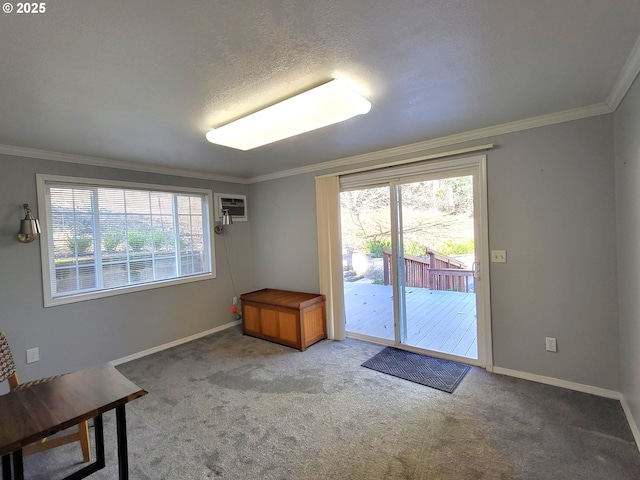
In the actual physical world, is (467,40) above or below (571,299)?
above

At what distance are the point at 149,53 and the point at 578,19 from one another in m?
1.94

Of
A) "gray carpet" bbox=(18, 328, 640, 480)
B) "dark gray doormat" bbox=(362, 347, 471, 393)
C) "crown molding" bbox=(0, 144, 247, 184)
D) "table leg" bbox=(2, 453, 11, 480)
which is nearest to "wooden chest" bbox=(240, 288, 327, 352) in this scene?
"gray carpet" bbox=(18, 328, 640, 480)

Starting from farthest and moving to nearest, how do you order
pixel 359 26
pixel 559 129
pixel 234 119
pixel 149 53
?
pixel 559 129 < pixel 234 119 < pixel 149 53 < pixel 359 26

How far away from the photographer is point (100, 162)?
3229 mm

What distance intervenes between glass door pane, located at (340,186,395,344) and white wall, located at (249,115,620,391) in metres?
1.13

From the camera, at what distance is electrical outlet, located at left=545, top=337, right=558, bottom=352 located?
99.6 inches

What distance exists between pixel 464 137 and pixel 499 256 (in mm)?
1176

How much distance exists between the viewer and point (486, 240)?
281 cm

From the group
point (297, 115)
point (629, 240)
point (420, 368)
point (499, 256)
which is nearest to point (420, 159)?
point (499, 256)

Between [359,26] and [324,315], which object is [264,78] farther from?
[324,315]

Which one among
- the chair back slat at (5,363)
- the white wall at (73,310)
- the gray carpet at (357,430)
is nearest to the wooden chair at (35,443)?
the chair back slat at (5,363)

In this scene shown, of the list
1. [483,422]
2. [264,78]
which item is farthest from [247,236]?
[483,422]

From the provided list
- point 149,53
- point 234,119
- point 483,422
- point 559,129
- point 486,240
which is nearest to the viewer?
point 149,53

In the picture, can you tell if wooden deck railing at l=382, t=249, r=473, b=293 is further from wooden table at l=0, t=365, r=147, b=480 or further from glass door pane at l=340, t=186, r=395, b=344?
wooden table at l=0, t=365, r=147, b=480
